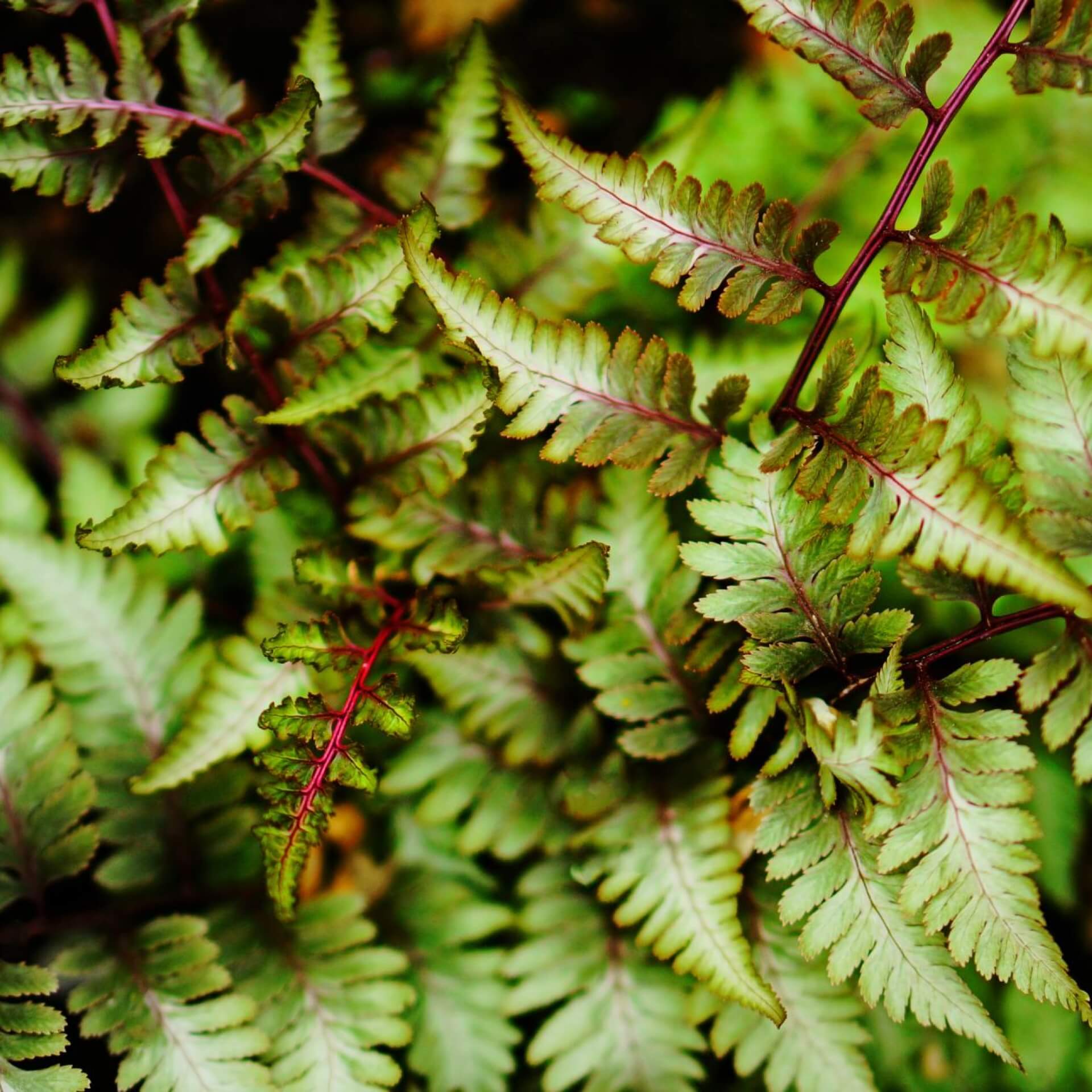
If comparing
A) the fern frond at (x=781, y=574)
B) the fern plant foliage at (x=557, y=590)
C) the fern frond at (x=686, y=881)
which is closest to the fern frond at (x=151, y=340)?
the fern plant foliage at (x=557, y=590)

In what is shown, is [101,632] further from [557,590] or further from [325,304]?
[557,590]

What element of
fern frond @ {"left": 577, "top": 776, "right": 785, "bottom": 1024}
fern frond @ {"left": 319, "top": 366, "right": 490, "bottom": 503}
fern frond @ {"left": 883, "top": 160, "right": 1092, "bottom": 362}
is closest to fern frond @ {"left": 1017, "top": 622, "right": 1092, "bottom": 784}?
fern frond @ {"left": 883, "top": 160, "right": 1092, "bottom": 362}

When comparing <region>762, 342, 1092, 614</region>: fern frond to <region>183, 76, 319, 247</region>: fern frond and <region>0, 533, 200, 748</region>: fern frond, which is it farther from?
<region>0, 533, 200, 748</region>: fern frond

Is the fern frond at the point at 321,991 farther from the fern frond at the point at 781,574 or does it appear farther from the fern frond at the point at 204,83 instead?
the fern frond at the point at 204,83

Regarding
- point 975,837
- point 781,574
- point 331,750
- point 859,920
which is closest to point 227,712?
point 331,750

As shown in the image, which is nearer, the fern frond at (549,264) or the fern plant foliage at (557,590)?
the fern plant foliage at (557,590)

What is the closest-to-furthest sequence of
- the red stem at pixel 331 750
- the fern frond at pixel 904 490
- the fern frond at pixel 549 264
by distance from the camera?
the fern frond at pixel 904 490 < the red stem at pixel 331 750 < the fern frond at pixel 549 264
